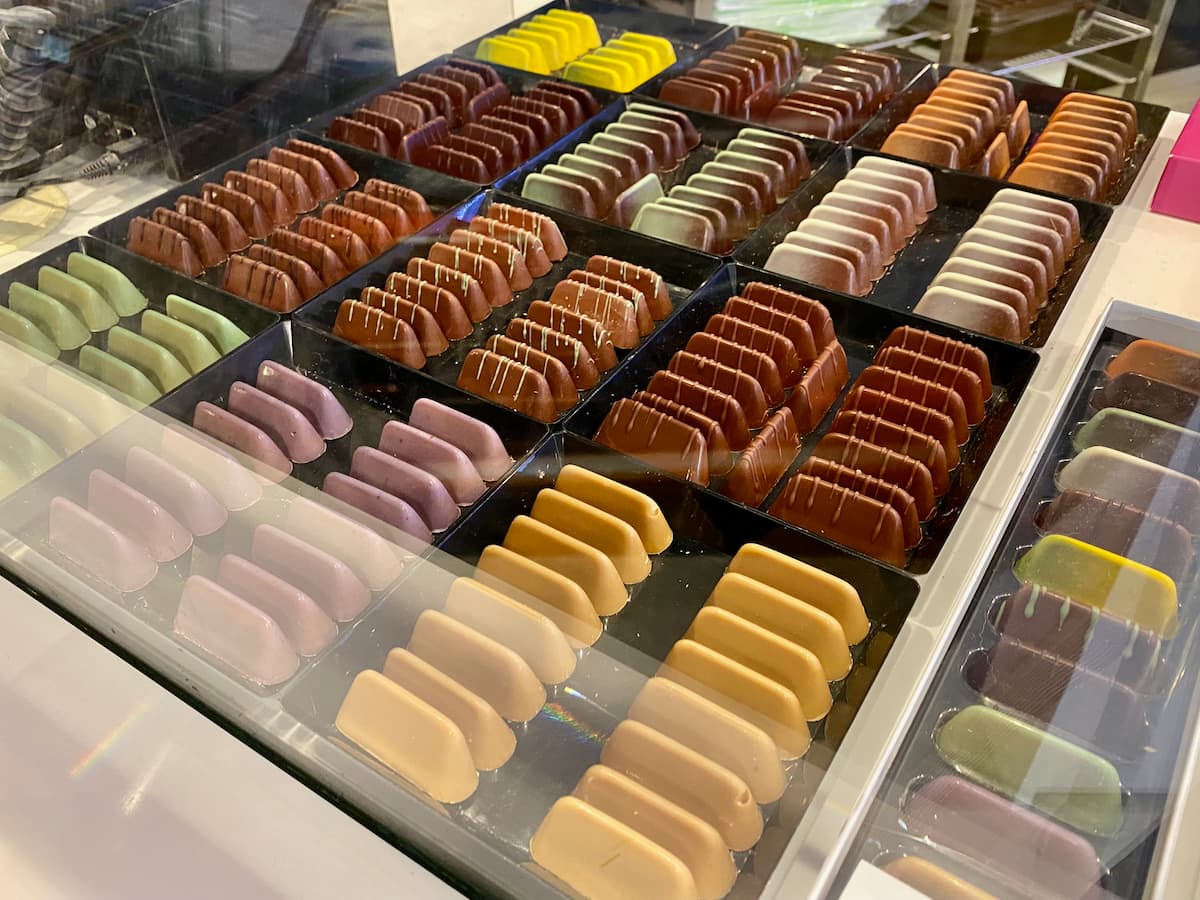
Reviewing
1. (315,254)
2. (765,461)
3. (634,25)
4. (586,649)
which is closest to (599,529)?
Answer: (586,649)

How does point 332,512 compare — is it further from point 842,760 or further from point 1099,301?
point 1099,301

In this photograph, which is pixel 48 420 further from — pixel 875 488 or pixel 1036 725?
pixel 1036 725

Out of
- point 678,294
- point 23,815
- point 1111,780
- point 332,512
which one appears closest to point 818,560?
point 1111,780

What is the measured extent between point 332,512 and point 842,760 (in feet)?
2.11

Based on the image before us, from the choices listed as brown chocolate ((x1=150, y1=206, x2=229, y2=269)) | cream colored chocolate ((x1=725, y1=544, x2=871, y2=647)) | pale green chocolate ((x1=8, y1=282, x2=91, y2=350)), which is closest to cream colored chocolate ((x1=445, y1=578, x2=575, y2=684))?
cream colored chocolate ((x1=725, y1=544, x2=871, y2=647))

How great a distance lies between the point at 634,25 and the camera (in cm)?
255

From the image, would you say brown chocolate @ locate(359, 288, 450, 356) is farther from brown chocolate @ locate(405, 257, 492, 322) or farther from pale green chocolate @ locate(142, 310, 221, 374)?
pale green chocolate @ locate(142, 310, 221, 374)

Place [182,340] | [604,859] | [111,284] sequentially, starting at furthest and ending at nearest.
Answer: [111,284], [182,340], [604,859]

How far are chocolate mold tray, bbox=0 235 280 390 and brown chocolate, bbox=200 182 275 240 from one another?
0.24 meters

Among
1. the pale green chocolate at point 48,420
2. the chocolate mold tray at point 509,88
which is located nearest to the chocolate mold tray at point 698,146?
the chocolate mold tray at point 509,88

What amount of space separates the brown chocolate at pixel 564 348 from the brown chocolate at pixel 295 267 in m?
0.38

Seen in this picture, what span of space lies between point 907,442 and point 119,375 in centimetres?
112

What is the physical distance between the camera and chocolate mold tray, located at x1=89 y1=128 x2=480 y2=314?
177 centimetres

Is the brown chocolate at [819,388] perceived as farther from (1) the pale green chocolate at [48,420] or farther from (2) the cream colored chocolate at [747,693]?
(1) the pale green chocolate at [48,420]
